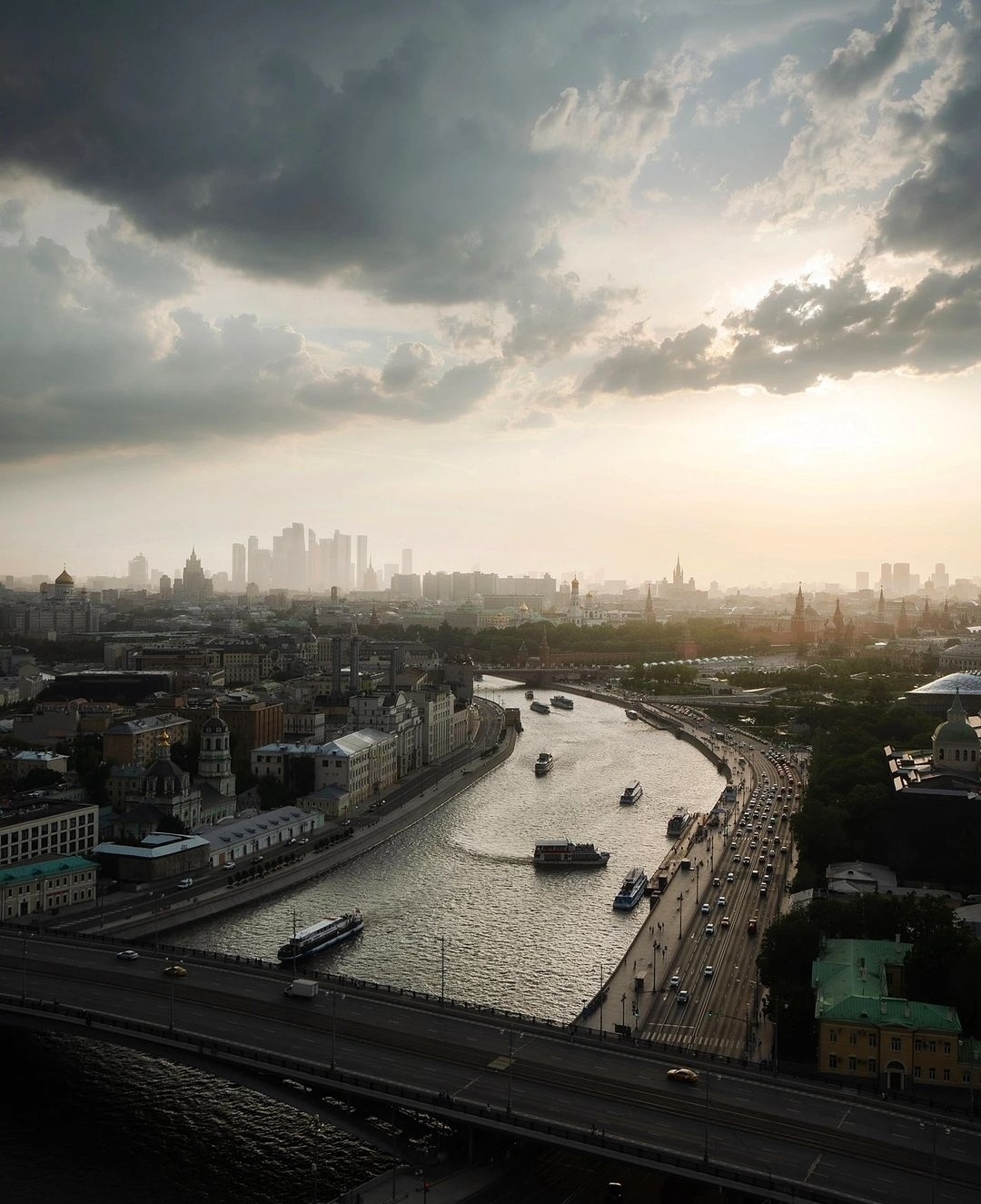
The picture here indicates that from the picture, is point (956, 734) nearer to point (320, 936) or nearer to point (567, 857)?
point (567, 857)

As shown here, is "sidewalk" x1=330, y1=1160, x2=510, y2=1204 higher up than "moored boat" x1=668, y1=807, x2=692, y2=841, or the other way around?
"moored boat" x1=668, y1=807, x2=692, y2=841

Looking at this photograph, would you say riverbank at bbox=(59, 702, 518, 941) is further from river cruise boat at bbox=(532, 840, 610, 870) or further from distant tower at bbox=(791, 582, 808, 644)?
distant tower at bbox=(791, 582, 808, 644)

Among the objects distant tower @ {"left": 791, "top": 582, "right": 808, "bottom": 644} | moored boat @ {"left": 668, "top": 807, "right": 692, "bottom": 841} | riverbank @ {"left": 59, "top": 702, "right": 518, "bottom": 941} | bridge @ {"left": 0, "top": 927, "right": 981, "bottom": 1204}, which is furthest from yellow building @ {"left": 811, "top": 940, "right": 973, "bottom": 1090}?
distant tower @ {"left": 791, "top": 582, "right": 808, "bottom": 644}

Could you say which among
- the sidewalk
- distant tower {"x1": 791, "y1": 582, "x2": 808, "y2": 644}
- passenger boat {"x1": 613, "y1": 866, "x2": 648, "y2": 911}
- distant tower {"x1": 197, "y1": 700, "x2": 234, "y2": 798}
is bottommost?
the sidewalk

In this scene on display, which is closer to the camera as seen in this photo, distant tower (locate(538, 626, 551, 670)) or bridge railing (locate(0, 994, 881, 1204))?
bridge railing (locate(0, 994, 881, 1204))

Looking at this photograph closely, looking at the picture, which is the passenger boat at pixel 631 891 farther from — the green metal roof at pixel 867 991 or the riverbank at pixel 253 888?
the riverbank at pixel 253 888

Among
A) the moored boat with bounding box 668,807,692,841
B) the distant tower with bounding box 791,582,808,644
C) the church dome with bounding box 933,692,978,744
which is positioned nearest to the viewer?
the church dome with bounding box 933,692,978,744

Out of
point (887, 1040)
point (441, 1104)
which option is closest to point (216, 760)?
point (441, 1104)
